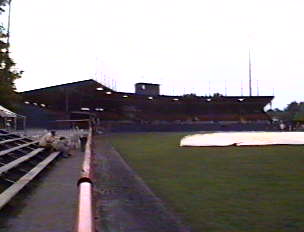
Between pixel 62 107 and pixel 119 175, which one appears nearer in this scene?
pixel 119 175

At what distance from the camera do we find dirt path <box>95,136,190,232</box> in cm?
761

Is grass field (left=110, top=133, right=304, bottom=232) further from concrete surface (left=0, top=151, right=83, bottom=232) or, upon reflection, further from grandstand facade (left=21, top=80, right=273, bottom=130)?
grandstand facade (left=21, top=80, right=273, bottom=130)

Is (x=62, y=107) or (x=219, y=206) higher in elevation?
(x=62, y=107)

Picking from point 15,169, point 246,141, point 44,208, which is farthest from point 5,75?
point 44,208

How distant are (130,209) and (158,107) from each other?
82.3 metres

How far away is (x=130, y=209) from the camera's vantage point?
9.23m

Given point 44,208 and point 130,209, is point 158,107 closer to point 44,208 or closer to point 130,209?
point 130,209

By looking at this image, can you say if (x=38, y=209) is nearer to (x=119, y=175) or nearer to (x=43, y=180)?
(x=43, y=180)

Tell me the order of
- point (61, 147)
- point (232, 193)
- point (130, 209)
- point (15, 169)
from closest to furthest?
point (130, 209), point (232, 193), point (15, 169), point (61, 147)

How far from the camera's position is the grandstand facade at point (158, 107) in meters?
78.6

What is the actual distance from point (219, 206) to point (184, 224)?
68.7 inches

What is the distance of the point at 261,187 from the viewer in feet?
39.6

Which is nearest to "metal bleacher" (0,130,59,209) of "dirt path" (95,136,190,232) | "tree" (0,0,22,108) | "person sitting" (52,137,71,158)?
"person sitting" (52,137,71,158)

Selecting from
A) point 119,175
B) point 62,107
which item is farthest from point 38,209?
point 62,107
